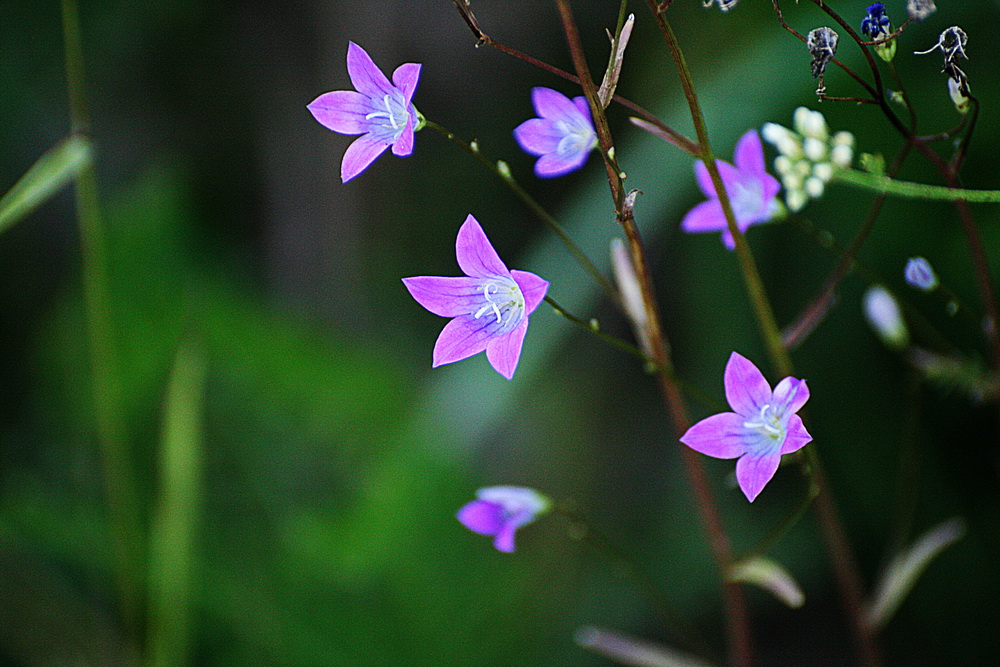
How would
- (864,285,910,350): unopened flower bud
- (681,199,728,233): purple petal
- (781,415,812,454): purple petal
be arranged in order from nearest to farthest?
(781,415,812,454): purple petal, (681,199,728,233): purple petal, (864,285,910,350): unopened flower bud

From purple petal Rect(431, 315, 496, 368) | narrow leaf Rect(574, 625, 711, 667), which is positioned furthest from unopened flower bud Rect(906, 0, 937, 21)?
narrow leaf Rect(574, 625, 711, 667)

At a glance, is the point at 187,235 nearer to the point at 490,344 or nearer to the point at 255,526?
the point at 255,526

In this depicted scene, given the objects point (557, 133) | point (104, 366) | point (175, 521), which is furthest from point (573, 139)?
point (175, 521)

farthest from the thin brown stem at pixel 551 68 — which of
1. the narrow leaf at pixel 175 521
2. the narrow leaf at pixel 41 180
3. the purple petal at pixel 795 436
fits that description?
the narrow leaf at pixel 175 521

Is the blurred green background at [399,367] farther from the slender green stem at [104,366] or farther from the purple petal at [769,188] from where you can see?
the purple petal at [769,188]

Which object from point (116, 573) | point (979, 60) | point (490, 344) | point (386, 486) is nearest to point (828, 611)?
point (386, 486)

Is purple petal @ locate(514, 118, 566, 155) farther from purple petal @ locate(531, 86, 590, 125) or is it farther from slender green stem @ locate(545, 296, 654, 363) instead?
slender green stem @ locate(545, 296, 654, 363)
